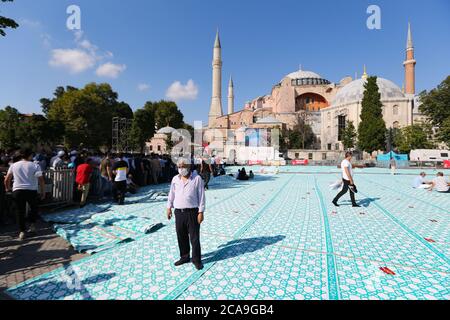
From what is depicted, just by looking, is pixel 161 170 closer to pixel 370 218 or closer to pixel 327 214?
pixel 327 214

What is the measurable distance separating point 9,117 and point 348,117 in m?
59.1

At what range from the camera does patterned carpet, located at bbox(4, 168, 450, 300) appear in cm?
278

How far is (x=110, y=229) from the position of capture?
494 cm

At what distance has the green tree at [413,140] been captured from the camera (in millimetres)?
35006

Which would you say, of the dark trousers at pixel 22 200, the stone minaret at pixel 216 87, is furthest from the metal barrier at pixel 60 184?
the stone minaret at pixel 216 87

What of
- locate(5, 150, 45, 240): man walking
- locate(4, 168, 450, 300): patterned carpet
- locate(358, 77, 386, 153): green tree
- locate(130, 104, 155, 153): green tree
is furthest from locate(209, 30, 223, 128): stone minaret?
locate(5, 150, 45, 240): man walking

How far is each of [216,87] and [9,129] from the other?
42482mm

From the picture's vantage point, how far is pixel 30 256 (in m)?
3.73

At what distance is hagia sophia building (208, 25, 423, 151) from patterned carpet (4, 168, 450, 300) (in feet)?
149

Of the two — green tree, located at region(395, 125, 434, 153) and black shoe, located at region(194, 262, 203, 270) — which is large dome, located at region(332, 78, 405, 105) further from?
black shoe, located at region(194, 262, 203, 270)

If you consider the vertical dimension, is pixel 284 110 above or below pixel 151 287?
above

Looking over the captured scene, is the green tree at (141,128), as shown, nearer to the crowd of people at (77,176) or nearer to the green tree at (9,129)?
the green tree at (9,129)

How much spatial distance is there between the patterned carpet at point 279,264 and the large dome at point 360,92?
46.9 m
